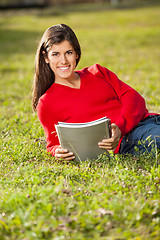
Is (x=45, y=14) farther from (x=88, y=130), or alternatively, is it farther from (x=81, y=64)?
(x=88, y=130)

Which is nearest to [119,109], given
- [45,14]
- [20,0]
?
[45,14]

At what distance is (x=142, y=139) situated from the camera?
9.99 feet

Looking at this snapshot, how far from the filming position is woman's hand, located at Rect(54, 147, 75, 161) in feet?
9.80

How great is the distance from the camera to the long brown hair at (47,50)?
2.98 meters

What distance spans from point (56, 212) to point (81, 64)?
6527 millimetres

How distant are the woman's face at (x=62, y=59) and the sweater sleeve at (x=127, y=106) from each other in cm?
32

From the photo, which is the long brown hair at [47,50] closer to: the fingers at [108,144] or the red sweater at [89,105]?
the red sweater at [89,105]

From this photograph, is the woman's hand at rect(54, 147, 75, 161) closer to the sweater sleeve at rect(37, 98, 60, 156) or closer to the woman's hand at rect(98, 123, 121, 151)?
the sweater sleeve at rect(37, 98, 60, 156)

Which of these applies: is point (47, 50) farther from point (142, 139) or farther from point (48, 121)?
point (142, 139)

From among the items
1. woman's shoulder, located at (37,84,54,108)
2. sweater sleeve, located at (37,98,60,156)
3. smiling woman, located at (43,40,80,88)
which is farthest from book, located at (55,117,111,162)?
smiling woman, located at (43,40,80,88)

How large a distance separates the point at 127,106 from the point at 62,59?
720 millimetres

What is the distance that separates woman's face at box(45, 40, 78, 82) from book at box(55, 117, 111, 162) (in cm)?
51

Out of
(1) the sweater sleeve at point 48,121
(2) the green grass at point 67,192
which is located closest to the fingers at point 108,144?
(2) the green grass at point 67,192

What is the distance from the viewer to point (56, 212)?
226cm
